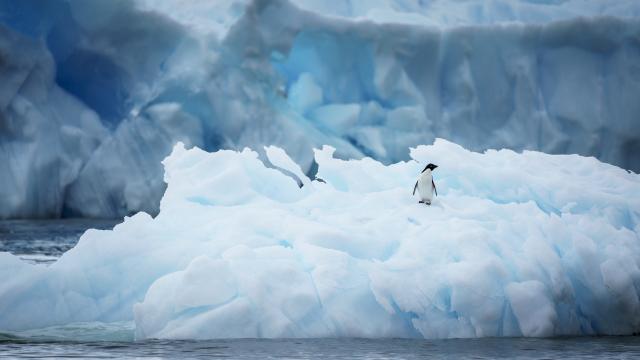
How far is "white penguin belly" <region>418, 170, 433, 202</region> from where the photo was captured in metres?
8.76

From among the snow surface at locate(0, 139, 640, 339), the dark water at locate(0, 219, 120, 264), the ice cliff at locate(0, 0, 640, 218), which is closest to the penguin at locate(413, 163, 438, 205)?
the snow surface at locate(0, 139, 640, 339)

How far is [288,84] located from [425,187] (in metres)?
13.1

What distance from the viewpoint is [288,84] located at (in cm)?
2159

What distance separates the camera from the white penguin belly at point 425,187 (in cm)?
876

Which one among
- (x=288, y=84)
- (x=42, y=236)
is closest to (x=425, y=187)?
(x=42, y=236)

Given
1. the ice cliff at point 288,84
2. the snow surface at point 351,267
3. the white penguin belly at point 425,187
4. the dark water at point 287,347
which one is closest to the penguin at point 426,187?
the white penguin belly at point 425,187

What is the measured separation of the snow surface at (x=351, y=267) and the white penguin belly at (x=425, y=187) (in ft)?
0.51

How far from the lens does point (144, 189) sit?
19.3 metres

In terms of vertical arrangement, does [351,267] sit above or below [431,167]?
below

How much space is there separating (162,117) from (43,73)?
7.49ft

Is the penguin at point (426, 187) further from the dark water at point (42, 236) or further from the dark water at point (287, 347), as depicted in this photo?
the dark water at point (42, 236)

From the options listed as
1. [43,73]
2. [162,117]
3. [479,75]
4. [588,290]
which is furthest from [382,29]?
[588,290]

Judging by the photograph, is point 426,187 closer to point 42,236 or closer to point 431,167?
point 431,167

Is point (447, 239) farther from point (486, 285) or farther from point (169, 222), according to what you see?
point (169, 222)
